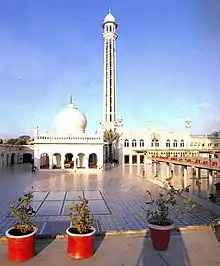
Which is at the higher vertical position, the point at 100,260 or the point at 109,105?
the point at 109,105

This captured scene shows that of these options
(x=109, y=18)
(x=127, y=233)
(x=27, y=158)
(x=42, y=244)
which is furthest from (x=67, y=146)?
(x=109, y=18)

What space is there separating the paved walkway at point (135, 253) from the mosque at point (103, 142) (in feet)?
82.7

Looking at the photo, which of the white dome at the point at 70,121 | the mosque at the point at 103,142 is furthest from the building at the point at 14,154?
the white dome at the point at 70,121

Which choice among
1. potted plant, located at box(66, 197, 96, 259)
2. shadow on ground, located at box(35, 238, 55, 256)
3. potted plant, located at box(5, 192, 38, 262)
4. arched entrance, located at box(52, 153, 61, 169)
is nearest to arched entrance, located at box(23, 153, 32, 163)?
arched entrance, located at box(52, 153, 61, 169)

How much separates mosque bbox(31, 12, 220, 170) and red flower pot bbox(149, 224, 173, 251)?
25791 mm

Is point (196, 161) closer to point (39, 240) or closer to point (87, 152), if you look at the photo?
point (39, 240)

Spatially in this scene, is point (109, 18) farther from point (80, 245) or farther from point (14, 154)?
point (80, 245)

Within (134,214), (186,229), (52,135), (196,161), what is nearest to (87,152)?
(52,135)

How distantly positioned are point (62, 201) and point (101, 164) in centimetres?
1907

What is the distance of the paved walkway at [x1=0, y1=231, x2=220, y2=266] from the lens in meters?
4.51

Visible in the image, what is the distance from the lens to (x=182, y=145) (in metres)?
45.8

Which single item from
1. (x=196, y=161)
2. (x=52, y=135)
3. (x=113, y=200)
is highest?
(x=52, y=135)

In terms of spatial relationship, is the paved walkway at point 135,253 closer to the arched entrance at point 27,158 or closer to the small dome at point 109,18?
the arched entrance at point 27,158

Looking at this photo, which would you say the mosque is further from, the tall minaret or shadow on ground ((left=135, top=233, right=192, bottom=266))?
shadow on ground ((left=135, top=233, right=192, bottom=266))
